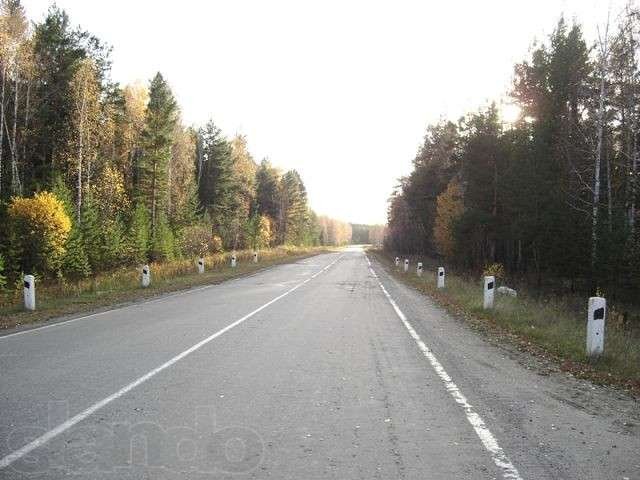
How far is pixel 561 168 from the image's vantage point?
26125mm

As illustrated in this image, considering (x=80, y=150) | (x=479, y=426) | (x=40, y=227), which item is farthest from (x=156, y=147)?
(x=479, y=426)

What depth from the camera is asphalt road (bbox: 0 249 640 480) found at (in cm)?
405

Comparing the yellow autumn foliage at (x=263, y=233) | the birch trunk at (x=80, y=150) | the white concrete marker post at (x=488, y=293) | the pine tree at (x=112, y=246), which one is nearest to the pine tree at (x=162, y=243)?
the pine tree at (x=112, y=246)

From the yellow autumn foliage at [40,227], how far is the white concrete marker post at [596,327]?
23663 mm

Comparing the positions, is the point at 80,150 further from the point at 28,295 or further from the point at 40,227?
the point at 28,295

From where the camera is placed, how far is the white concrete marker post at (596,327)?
27.0 ft

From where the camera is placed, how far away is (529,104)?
102 ft

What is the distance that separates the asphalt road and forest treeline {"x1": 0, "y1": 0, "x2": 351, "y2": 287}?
1638cm

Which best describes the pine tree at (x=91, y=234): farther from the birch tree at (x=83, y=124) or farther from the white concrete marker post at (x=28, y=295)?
the white concrete marker post at (x=28, y=295)

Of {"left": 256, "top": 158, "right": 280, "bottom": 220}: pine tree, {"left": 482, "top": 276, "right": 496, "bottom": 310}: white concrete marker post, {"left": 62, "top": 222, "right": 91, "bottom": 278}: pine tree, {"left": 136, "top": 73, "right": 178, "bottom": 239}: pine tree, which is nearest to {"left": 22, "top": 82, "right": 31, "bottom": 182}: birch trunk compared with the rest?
{"left": 62, "top": 222, "right": 91, "bottom": 278}: pine tree

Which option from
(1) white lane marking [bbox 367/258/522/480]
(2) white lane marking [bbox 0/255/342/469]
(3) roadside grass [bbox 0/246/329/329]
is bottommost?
(3) roadside grass [bbox 0/246/329/329]

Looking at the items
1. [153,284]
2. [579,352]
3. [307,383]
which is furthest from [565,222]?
[307,383]

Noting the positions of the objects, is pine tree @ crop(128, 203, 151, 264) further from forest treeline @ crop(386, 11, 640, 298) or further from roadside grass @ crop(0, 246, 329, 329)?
forest treeline @ crop(386, 11, 640, 298)

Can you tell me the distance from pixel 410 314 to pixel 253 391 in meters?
8.14
